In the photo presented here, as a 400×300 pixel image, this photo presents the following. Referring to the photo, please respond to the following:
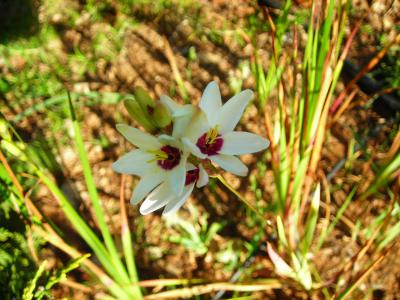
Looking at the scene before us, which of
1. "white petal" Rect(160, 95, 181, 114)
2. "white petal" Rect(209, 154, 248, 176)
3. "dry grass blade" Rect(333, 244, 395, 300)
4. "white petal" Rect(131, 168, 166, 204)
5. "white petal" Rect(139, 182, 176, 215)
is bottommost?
"dry grass blade" Rect(333, 244, 395, 300)

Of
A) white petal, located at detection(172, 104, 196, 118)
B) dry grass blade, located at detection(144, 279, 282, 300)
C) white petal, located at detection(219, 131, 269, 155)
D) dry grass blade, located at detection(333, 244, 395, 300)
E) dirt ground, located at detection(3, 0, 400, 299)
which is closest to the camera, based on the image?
white petal, located at detection(172, 104, 196, 118)

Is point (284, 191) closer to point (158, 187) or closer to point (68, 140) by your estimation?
point (158, 187)

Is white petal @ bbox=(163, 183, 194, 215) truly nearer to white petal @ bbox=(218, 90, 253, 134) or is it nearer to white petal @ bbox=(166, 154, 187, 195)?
white petal @ bbox=(166, 154, 187, 195)

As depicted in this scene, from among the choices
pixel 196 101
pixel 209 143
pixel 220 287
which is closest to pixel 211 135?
pixel 209 143

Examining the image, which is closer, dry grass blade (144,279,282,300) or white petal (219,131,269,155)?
white petal (219,131,269,155)

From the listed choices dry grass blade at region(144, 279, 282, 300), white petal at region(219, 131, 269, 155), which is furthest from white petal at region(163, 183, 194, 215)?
dry grass blade at region(144, 279, 282, 300)

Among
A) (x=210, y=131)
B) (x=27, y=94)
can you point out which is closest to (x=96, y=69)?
(x=27, y=94)

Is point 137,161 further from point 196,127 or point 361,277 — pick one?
point 361,277
